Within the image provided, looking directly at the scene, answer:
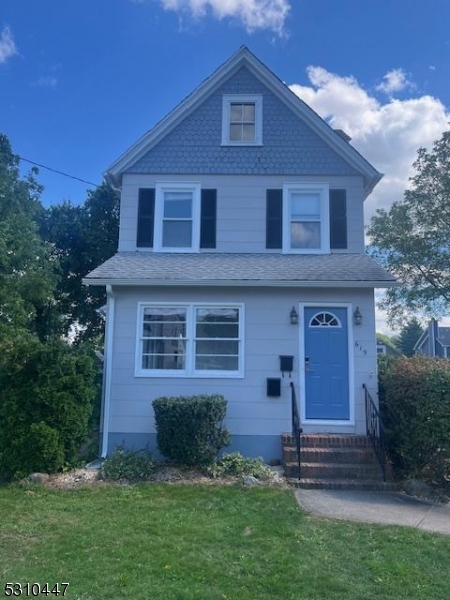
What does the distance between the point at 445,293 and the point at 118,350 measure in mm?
16026

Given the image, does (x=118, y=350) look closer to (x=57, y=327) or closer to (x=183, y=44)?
(x=183, y=44)

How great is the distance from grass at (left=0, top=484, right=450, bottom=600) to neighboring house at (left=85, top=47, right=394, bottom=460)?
2521 mm

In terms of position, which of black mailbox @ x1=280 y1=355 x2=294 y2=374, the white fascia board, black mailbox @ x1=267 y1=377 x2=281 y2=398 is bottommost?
black mailbox @ x1=267 y1=377 x2=281 y2=398

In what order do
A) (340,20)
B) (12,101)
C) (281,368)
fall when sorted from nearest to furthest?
(281,368), (340,20), (12,101)

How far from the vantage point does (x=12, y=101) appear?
523 inches

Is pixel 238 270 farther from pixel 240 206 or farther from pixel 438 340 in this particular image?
pixel 438 340

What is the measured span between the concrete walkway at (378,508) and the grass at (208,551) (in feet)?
1.13

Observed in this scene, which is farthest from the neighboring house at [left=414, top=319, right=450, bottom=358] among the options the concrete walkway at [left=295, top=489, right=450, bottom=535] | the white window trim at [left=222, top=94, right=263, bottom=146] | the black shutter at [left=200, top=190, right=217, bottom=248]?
the concrete walkway at [left=295, top=489, right=450, bottom=535]

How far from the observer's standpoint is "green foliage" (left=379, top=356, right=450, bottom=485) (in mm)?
6629

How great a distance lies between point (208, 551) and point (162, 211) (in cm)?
724

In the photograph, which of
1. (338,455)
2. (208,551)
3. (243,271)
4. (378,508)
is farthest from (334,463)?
(243,271)

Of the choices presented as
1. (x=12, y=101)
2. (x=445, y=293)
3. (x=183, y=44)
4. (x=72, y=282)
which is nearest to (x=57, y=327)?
(x=72, y=282)

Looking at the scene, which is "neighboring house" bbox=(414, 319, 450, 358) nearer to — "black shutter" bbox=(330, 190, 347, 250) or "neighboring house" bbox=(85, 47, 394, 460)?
"black shutter" bbox=(330, 190, 347, 250)

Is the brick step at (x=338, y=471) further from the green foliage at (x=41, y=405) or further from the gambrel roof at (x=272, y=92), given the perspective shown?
the gambrel roof at (x=272, y=92)
